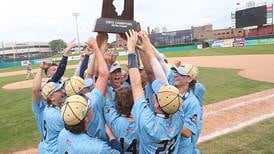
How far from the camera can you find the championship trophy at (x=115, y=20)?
3.50 metres

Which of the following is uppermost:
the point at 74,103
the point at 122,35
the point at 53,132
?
A: the point at 122,35

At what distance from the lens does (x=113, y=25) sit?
3535 mm

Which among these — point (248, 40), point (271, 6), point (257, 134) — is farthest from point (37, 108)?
point (271, 6)

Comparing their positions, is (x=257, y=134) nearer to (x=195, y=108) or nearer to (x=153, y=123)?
(x=195, y=108)

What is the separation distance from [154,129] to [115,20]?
4.00 ft

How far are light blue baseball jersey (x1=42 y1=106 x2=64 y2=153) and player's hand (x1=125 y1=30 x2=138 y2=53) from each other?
1.26 meters

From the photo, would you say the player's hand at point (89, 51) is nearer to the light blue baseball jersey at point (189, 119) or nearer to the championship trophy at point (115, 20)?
the championship trophy at point (115, 20)

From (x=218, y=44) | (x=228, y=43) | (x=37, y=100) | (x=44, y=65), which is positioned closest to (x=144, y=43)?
(x=37, y=100)

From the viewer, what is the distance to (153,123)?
3244mm

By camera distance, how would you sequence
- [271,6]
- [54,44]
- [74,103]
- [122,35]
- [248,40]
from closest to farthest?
[74,103] → [122,35] → [248,40] → [271,6] → [54,44]

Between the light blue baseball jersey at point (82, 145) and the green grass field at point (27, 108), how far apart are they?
583 centimetres

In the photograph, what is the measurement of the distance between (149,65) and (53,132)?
1471 mm

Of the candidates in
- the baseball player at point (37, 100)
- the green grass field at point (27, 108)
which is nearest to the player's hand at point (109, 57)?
the baseball player at point (37, 100)

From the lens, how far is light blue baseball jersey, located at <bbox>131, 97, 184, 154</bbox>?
326 centimetres
